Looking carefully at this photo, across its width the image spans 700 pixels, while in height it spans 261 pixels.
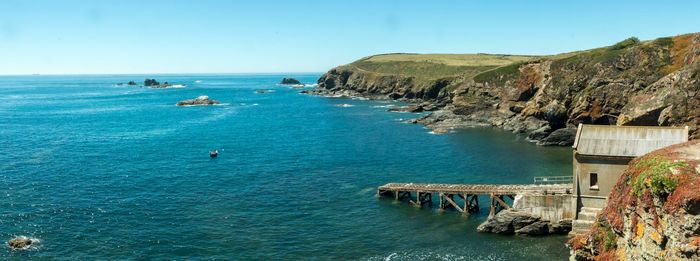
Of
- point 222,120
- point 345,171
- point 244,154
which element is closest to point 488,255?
point 345,171

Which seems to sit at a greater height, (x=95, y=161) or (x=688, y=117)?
(x=688, y=117)

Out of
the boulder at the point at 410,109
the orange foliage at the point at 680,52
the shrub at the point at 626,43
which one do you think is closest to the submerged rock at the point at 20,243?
the orange foliage at the point at 680,52

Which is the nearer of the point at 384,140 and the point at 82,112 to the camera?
the point at 384,140

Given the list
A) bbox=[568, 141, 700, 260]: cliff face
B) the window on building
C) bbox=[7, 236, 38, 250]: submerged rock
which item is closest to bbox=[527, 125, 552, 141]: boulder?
the window on building

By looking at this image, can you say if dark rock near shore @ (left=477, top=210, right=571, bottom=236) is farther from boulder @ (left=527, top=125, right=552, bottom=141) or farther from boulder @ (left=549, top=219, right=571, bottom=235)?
boulder @ (left=527, top=125, right=552, bottom=141)

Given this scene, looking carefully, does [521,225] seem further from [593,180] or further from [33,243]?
[33,243]

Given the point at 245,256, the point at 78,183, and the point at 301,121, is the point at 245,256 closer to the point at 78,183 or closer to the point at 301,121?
the point at 78,183

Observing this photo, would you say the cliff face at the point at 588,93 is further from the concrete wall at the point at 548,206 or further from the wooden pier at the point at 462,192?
the concrete wall at the point at 548,206
